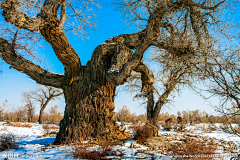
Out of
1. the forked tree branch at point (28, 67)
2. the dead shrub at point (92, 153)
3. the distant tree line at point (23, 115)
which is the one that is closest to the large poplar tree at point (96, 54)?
the forked tree branch at point (28, 67)

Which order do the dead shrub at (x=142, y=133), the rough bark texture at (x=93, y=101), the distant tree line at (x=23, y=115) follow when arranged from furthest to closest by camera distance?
the distant tree line at (x=23, y=115) → the dead shrub at (x=142, y=133) → the rough bark texture at (x=93, y=101)

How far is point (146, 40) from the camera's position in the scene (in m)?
6.21

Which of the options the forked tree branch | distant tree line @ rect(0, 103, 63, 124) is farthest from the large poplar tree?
distant tree line @ rect(0, 103, 63, 124)

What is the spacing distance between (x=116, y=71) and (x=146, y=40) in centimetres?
163

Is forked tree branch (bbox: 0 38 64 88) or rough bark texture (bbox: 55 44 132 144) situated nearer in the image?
rough bark texture (bbox: 55 44 132 144)

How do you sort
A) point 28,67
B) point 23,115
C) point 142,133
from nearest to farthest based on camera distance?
point 142,133, point 28,67, point 23,115

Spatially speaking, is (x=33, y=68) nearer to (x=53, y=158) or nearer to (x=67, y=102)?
(x=67, y=102)

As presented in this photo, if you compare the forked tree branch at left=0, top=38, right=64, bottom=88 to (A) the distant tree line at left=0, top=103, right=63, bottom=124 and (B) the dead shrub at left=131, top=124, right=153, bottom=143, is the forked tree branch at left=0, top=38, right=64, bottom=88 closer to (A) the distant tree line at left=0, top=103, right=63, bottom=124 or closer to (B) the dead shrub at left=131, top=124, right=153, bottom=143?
(B) the dead shrub at left=131, top=124, right=153, bottom=143

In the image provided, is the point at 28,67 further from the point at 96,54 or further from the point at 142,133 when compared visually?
the point at 142,133

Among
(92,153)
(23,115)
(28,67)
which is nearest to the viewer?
(92,153)

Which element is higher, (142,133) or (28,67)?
(28,67)

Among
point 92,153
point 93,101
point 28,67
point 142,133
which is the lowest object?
point 92,153

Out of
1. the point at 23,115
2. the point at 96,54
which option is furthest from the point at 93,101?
the point at 23,115

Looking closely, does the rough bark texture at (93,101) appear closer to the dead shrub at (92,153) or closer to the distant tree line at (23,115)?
the dead shrub at (92,153)
